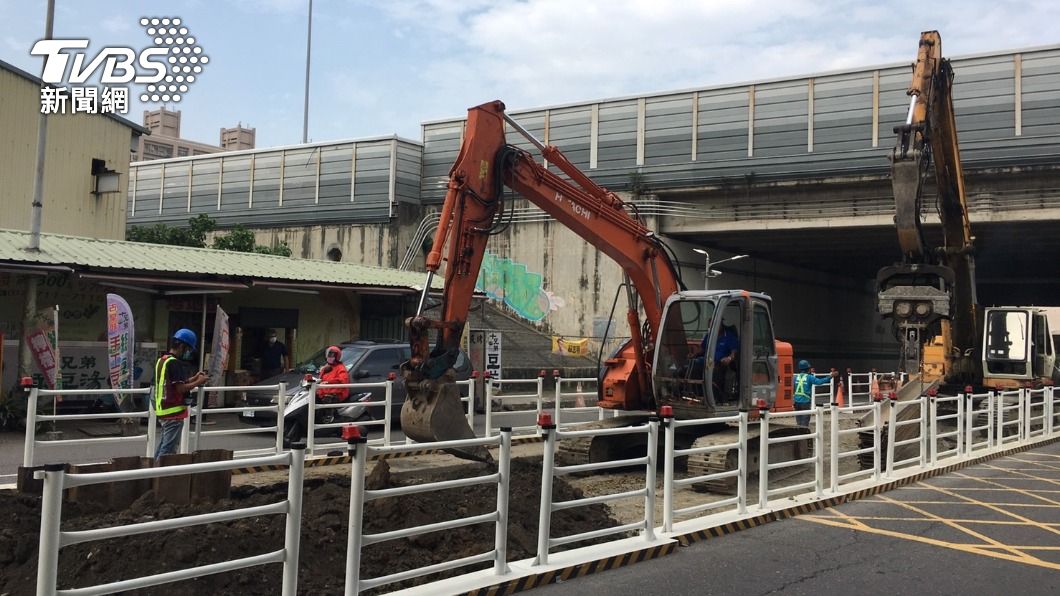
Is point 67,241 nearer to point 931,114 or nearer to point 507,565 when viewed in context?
point 507,565

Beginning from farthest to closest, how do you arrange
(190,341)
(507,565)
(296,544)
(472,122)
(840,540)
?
(472,122) → (190,341) → (840,540) → (507,565) → (296,544)

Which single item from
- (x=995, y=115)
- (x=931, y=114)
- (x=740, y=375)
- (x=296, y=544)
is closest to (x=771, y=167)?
(x=995, y=115)

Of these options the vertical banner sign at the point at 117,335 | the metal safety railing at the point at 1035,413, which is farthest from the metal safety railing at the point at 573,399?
the metal safety railing at the point at 1035,413

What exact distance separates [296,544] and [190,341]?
5258 mm

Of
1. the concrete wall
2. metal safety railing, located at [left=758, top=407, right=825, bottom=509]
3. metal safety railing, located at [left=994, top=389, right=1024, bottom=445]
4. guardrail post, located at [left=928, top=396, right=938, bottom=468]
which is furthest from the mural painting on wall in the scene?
metal safety railing, located at [left=758, top=407, right=825, bottom=509]

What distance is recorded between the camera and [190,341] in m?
9.89

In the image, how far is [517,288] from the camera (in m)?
37.1

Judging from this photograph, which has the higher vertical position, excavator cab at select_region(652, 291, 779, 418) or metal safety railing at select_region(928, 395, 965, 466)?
excavator cab at select_region(652, 291, 779, 418)

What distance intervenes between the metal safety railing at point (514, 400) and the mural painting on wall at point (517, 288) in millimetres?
6709

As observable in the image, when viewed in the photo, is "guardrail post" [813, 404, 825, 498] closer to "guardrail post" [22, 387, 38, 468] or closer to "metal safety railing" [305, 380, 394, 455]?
"metal safety railing" [305, 380, 394, 455]

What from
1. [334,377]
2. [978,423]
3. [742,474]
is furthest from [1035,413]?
[334,377]

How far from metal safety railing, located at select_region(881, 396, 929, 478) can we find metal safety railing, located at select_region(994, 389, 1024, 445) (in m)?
2.52

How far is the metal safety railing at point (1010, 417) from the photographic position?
16.4 metres

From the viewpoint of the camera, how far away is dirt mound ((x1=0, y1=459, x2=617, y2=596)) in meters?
5.94
